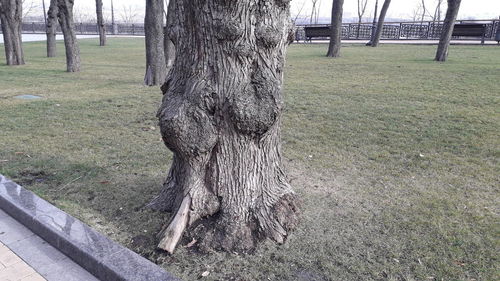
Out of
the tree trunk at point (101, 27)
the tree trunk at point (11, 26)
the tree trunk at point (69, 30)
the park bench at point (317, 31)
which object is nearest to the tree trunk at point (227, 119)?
the tree trunk at point (69, 30)

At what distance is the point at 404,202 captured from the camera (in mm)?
3748

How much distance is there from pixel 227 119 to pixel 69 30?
36.2ft

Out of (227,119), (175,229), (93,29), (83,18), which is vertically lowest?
(175,229)

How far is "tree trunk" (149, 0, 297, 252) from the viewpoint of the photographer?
2.83 metres

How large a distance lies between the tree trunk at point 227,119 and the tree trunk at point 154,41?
21.3ft

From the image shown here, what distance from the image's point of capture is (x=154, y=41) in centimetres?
933

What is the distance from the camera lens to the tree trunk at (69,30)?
1190 cm

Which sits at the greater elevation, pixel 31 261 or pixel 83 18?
pixel 83 18

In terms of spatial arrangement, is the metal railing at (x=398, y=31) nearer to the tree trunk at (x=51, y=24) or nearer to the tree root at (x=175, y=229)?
the tree trunk at (x=51, y=24)

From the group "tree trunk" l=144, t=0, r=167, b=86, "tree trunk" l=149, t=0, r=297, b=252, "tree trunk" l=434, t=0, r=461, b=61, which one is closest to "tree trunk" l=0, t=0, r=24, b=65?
"tree trunk" l=144, t=0, r=167, b=86

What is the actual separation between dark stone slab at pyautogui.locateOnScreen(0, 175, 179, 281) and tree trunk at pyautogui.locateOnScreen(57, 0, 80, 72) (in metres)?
9.48

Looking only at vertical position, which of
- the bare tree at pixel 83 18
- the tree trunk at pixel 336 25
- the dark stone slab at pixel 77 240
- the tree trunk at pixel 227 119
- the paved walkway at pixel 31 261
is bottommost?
the paved walkway at pixel 31 261

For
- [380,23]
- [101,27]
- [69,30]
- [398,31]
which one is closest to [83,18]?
[101,27]

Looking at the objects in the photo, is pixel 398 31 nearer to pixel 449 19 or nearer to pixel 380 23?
pixel 380 23
